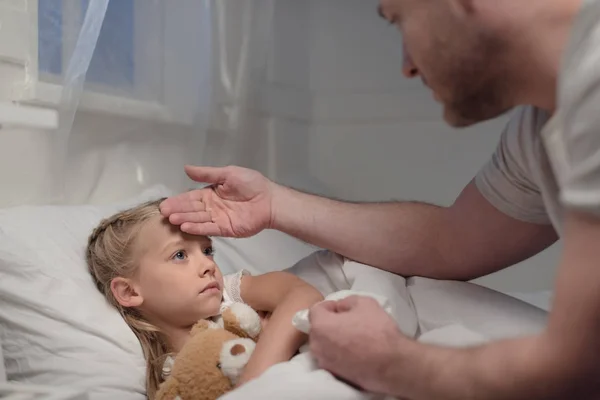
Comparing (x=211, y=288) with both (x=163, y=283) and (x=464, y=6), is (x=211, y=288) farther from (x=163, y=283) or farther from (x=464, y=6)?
(x=464, y=6)

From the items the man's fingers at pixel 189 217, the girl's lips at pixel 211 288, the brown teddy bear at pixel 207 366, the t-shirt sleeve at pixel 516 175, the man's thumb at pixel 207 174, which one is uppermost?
the t-shirt sleeve at pixel 516 175

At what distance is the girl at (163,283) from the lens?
1.09 m

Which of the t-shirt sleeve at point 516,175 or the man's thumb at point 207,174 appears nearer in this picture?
the t-shirt sleeve at point 516,175

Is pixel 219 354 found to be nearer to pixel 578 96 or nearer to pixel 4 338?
pixel 4 338

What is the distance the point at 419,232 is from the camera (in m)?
1.17

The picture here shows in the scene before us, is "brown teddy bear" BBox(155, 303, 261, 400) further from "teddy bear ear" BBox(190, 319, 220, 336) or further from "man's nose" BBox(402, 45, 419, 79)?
"man's nose" BBox(402, 45, 419, 79)

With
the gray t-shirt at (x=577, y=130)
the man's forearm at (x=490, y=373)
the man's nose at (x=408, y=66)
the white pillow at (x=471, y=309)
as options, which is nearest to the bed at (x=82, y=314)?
the white pillow at (x=471, y=309)

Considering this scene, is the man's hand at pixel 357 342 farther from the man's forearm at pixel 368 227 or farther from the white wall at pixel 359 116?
the white wall at pixel 359 116

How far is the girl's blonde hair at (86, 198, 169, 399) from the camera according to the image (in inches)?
43.7

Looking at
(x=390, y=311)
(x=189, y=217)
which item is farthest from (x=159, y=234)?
(x=390, y=311)

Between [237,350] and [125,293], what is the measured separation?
10.1 inches

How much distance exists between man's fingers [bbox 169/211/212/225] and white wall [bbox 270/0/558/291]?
1012 mm

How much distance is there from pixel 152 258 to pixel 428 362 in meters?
0.53

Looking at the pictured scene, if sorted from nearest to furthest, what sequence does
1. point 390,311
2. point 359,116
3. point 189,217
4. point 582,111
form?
point 582,111 < point 390,311 < point 189,217 < point 359,116
